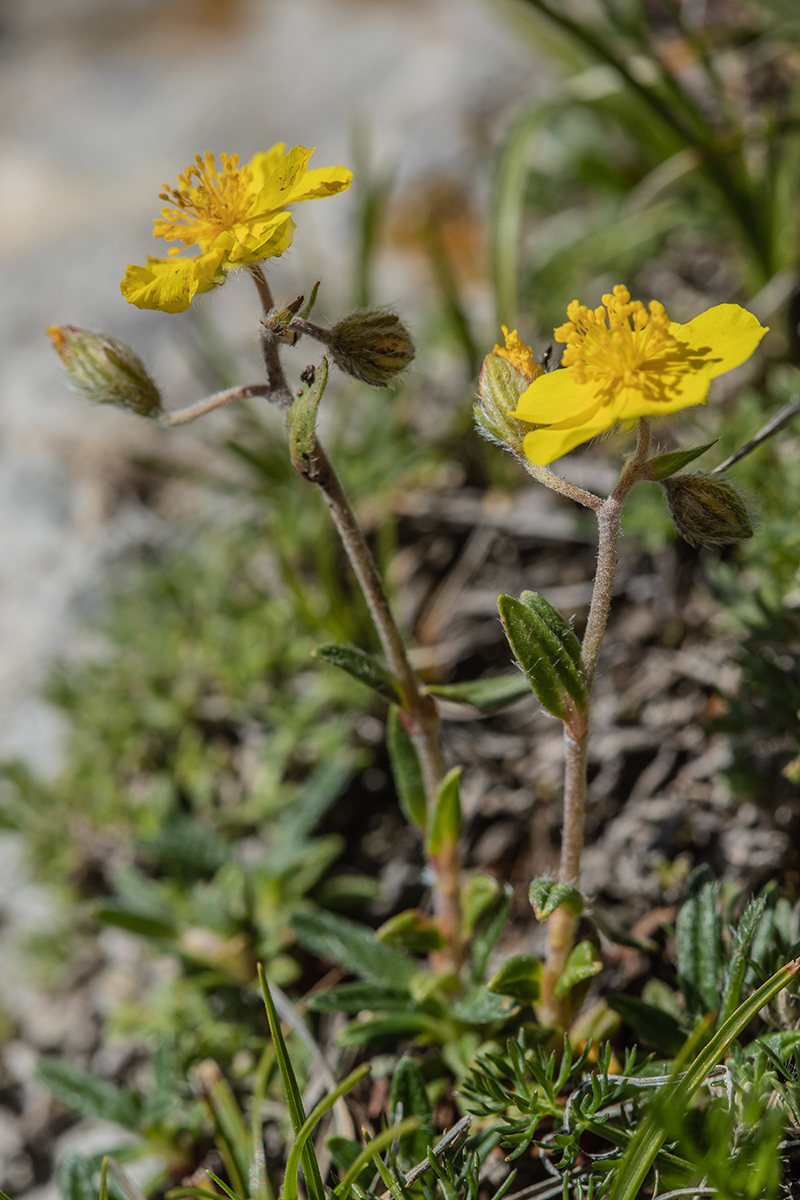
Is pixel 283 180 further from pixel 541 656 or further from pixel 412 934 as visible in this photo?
pixel 412 934

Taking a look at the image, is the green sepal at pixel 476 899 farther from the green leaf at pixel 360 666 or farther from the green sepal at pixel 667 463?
the green sepal at pixel 667 463

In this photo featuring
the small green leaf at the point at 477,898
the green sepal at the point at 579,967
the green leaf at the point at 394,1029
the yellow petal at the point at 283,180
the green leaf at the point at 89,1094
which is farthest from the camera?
the green leaf at the point at 89,1094

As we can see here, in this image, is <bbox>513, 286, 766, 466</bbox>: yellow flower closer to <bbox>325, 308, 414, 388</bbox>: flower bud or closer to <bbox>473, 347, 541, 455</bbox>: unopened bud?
<bbox>473, 347, 541, 455</bbox>: unopened bud

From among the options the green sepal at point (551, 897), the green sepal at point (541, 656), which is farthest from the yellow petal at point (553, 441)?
the green sepal at point (551, 897)

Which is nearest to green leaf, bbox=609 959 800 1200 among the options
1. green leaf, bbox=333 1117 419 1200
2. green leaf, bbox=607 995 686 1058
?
green leaf, bbox=607 995 686 1058

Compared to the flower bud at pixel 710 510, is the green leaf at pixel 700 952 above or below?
below

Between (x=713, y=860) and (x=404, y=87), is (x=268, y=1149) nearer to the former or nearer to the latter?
(x=713, y=860)
